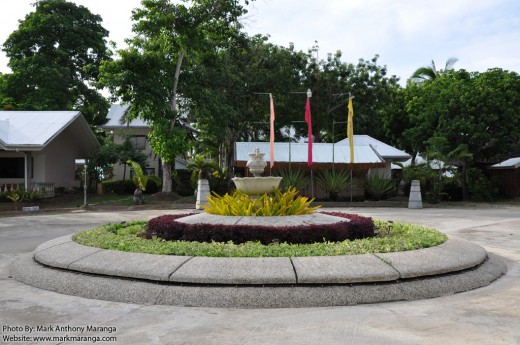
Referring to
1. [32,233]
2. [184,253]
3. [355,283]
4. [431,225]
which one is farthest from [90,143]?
[355,283]

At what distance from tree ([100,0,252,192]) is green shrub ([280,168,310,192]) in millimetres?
6037

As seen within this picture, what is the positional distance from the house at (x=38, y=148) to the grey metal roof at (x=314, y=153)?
33.6 ft

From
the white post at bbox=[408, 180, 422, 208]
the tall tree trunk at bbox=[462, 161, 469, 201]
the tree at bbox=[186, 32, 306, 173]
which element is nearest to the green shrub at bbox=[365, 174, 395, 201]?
the white post at bbox=[408, 180, 422, 208]

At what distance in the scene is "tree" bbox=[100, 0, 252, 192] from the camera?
25734 mm

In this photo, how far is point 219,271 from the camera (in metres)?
6.71

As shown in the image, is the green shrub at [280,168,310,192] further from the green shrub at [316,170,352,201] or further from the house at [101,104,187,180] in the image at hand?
the house at [101,104,187,180]

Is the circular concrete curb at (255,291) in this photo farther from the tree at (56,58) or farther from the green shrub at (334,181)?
the tree at (56,58)

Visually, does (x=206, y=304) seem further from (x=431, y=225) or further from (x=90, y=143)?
(x=90, y=143)

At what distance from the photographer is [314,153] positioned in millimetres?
29344

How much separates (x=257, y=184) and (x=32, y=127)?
20.5 m

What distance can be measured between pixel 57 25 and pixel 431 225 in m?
32.7

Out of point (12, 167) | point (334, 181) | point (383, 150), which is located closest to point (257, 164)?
point (334, 181)

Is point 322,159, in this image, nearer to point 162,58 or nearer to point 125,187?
point 162,58

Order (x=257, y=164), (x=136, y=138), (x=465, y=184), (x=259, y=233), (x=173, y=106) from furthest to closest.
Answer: (x=136, y=138)
(x=465, y=184)
(x=173, y=106)
(x=257, y=164)
(x=259, y=233)
